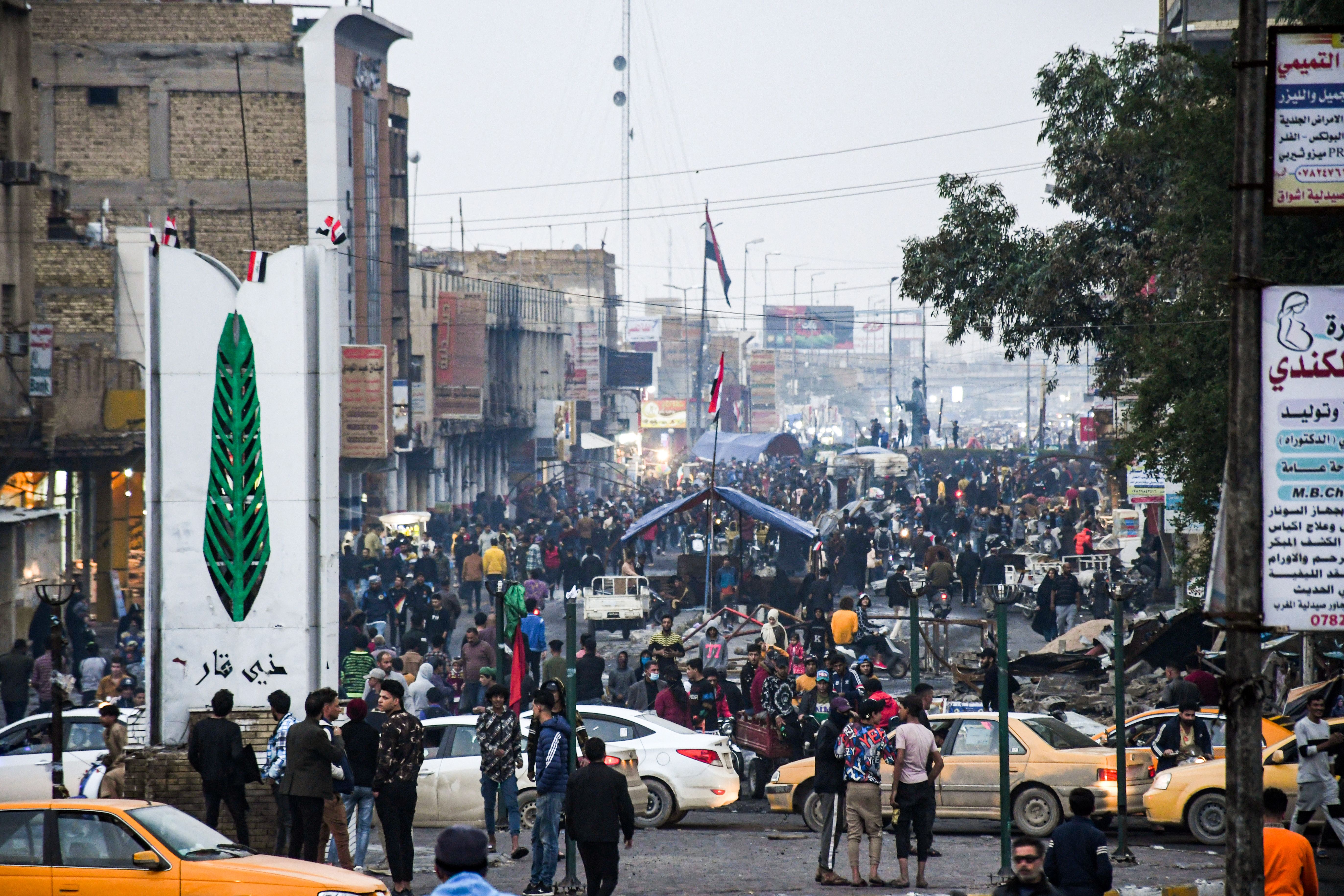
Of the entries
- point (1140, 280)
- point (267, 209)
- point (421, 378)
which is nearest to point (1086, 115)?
point (1140, 280)

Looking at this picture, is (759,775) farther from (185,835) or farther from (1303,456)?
(1303,456)

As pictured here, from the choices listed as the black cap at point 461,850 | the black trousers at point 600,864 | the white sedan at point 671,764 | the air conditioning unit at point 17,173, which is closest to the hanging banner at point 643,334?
the air conditioning unit at point 17,173

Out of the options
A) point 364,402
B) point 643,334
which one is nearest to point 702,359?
point 643,334

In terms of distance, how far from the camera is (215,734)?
1221 cm

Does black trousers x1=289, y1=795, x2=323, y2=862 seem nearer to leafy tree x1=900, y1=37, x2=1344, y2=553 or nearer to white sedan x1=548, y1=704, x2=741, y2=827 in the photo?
white sedan x1=548, y1=704, x2=741, y2=827

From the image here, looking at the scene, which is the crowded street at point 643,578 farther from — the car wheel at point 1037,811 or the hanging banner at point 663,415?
the hanging banner at point 663,415

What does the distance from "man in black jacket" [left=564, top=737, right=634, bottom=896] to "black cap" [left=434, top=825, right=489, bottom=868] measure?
211 inches

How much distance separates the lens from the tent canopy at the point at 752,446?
63562 mm

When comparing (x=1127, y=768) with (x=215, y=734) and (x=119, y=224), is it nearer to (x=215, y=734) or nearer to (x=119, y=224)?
(x=215, y=734)

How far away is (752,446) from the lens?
63.4 m

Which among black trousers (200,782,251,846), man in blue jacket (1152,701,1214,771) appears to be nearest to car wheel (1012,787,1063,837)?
man in blue jacket (1152,701,1214,771)

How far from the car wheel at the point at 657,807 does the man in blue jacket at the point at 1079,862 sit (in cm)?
686

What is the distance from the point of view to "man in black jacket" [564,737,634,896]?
1094 centimetres

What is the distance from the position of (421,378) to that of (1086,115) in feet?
106
